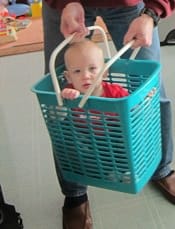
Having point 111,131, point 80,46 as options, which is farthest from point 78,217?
point 80,46

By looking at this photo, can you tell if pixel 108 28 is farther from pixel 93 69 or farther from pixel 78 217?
pixel 78 217

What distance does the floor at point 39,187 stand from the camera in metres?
1.46

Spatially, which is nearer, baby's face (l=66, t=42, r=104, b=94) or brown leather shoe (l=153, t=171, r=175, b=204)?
baby's face (l=66, t=42, r=104, b=94)

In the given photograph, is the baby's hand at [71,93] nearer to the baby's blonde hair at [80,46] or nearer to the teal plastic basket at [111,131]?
the teal plastic basket at [111,131]

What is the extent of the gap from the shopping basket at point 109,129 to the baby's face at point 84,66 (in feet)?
0.20

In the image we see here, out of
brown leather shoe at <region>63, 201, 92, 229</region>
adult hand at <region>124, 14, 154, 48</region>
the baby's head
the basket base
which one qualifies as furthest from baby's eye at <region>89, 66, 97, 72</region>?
brown leather shoe at <region>63, 201, 92, 229</region>

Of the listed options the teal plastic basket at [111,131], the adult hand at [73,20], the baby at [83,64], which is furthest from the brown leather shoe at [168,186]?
the adult hand at [73,20]

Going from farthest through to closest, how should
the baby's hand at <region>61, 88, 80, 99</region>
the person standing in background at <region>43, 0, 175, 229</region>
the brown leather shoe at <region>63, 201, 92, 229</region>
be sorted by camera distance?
the brown leather shoe at <region>63, 201, 92, 229</region>
the person standing in background at <region>43, 0, 175, 229</region>
the baby's hand at <region>61, 88, 80, 99</region>

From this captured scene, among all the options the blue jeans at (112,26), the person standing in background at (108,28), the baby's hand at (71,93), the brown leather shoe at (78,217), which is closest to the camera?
the baby's hand at (71,93)

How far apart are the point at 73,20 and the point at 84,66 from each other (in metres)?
0.12

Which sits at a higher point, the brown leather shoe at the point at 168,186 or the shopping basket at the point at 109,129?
the shopping basket at the point at 109,129

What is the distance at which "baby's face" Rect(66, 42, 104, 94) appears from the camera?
1.11 metres

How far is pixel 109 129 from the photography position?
104cm

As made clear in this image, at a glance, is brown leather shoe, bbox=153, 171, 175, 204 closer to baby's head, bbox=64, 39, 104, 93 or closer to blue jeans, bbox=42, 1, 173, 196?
blue jeans, bbox=42, 1, 173, 196
